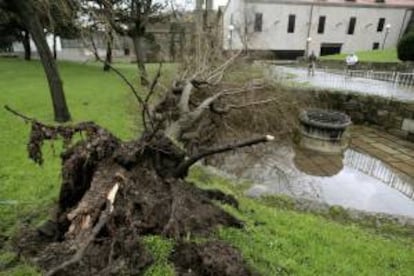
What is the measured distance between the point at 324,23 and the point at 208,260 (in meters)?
32.7

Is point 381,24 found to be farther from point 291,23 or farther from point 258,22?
point 258,22

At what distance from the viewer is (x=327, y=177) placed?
822 cm

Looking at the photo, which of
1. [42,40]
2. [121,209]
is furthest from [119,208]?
[42,40]

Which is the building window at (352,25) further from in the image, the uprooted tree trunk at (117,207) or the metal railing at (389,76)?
the uprooted tree trunk at (117,207)

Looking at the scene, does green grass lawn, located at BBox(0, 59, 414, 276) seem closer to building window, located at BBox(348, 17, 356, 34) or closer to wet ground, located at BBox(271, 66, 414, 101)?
wet ground, located at BBox(271, 66, 414, 101)

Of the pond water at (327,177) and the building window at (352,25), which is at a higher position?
the building window at (352,25)

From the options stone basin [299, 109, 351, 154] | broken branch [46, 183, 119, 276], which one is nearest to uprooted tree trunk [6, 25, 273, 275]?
broken branch [46, 183, 119, 276]

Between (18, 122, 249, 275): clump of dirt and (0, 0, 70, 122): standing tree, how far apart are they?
4527 millimetres

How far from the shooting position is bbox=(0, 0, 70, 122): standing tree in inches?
279

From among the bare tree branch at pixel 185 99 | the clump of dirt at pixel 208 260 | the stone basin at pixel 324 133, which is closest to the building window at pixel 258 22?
the stone basin at pixel 324 133

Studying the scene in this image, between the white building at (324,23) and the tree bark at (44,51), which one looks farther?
the white building at (324,23)

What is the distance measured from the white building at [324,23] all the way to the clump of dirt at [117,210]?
89.8 feet

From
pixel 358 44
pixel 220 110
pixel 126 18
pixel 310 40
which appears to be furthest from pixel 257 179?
pixel 358 44

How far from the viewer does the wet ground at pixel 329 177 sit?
6.85 meters
